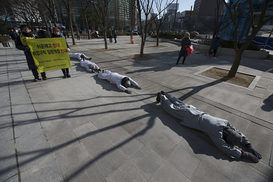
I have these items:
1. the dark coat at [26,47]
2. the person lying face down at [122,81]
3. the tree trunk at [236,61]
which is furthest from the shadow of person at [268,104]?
the dark coat at [26,47]

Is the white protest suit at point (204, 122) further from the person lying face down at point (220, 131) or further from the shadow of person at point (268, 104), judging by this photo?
the shadow of person at point (268, 104)

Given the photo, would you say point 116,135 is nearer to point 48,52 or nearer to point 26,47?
point 48,52

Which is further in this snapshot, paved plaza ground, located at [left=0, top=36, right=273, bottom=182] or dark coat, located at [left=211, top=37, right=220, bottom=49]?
dark coat, located at [left=211, top=37, right=220, bottom=49]

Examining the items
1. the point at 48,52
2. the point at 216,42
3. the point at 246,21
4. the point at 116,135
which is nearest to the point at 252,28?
the point at 216,42

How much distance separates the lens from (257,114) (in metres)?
3.54

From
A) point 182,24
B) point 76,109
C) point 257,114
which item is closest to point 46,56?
point 76,109

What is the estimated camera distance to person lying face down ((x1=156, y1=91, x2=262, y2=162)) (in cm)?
221

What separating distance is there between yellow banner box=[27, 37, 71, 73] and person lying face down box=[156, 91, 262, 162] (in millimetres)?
4684

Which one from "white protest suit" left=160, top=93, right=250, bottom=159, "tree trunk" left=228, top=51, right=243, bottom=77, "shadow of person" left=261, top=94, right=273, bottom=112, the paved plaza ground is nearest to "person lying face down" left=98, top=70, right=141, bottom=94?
the paved plaza ground

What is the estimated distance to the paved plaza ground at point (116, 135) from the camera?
77.2 inches

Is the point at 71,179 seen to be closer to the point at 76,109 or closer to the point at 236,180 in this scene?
the point at 76,109

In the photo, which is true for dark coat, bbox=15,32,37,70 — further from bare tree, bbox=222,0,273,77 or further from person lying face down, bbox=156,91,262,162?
bare tree, bbox=222,0,273,77

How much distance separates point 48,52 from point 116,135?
4150mm

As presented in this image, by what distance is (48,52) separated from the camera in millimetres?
4535
